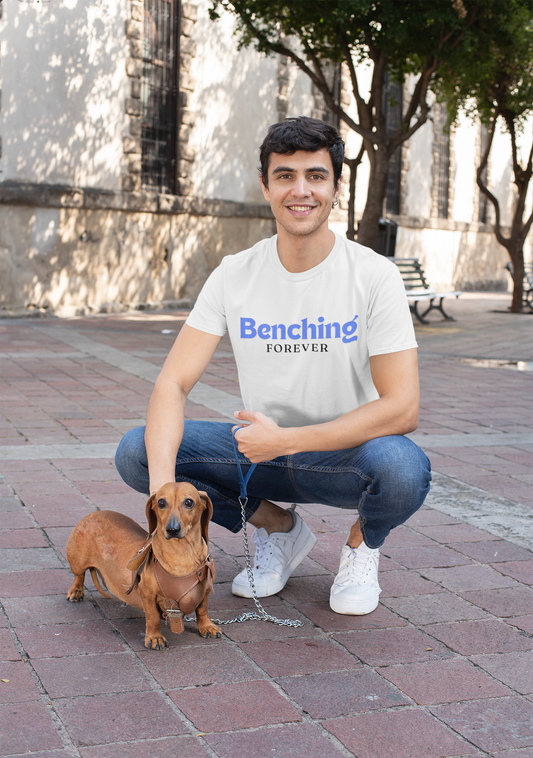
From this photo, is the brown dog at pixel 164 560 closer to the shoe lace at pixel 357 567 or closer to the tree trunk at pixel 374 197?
the shoe lace at pixel 357 567

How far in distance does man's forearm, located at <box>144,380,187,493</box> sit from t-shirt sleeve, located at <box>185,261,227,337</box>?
0.26 m

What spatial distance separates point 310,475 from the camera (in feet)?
9.85

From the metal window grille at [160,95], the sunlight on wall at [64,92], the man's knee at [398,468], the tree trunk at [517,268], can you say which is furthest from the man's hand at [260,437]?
the tree trunk at [517,268]

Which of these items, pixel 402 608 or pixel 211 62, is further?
pixel 211 62

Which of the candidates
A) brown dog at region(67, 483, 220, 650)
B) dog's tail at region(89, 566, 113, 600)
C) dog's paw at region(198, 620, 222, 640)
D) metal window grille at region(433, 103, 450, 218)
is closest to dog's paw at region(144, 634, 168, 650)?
brown dog at region(67, 483, 220, 650)

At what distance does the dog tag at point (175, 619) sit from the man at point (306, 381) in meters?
0.40

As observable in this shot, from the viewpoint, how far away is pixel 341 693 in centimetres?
245

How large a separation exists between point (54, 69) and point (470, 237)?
15.4m

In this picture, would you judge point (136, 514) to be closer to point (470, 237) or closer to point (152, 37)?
point (152, 37)

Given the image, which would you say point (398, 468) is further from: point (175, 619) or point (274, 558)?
point (175, 619)

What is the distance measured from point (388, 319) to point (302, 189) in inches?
21.1

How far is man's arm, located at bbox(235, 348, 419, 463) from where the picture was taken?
110 inches

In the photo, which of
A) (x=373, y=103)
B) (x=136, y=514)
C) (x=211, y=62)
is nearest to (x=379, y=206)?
(x=373, y=103)

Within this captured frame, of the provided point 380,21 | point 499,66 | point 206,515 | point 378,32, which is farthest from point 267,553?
point 499,66
